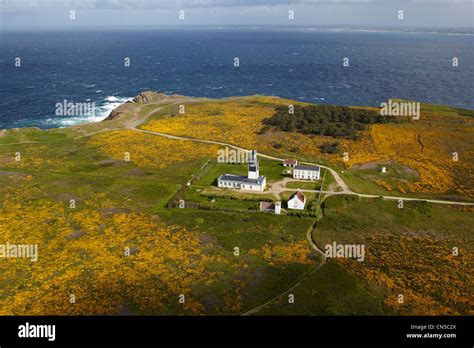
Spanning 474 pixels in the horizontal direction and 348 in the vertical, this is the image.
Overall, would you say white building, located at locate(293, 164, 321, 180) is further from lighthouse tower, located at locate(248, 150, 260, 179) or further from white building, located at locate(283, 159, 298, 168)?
lighthouse tower, located at locate(248, 150, 260, 179)

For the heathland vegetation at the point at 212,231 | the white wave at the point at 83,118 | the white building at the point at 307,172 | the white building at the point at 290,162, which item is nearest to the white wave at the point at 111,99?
the white wave at the point at 83,118

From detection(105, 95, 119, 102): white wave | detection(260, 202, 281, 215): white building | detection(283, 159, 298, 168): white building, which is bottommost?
detection(260, 202, 281, 215): white building

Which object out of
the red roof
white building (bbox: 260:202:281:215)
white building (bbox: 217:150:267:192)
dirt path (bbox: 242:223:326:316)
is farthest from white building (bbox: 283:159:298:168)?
dirt path (bbox: 242:223:326:316)

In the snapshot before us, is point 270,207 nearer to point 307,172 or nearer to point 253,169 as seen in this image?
point 253,169

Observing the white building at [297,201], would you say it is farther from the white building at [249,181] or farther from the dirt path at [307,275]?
the white building at [249,181]

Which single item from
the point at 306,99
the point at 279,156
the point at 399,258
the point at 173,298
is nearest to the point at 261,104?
the point at 306,99

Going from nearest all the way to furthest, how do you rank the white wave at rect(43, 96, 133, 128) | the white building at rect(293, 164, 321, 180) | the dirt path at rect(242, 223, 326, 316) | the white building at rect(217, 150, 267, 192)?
the dirt path at rect(242, 223, 326, 316)
the white building at rect(217, 150, 267, 192)
the white building at rect(293, 164, 321, 180)
the white wave at rect(43, 96, 133, 128)

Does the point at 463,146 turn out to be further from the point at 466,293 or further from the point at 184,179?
the point at 184,179
